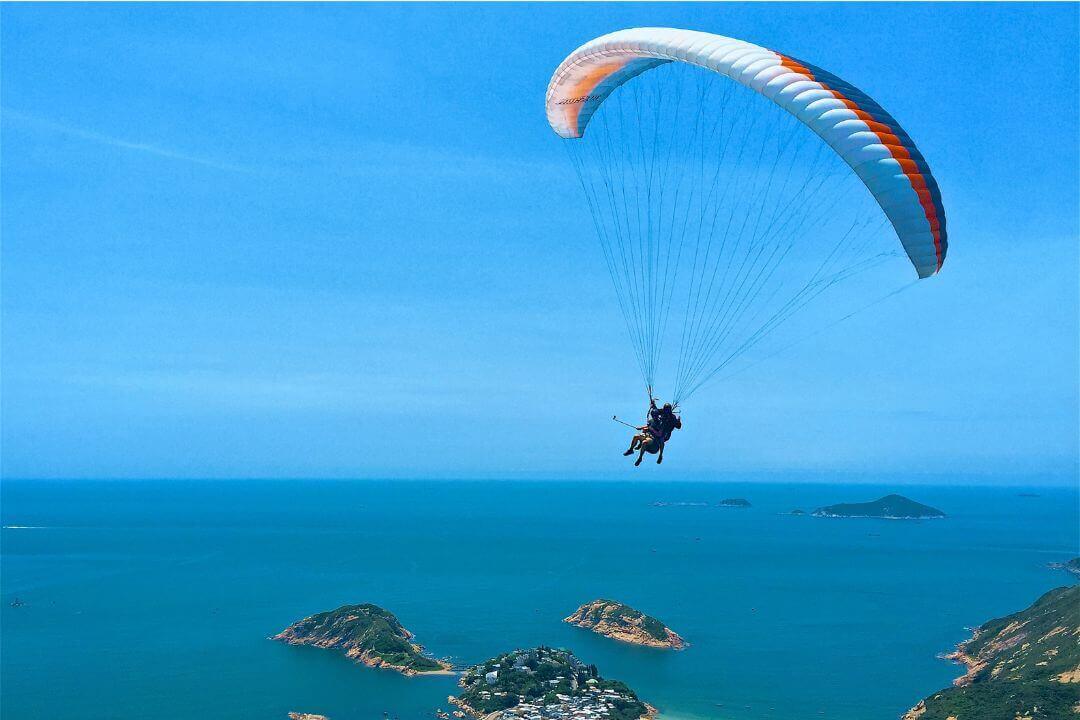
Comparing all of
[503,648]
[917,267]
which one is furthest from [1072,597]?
[917,267]

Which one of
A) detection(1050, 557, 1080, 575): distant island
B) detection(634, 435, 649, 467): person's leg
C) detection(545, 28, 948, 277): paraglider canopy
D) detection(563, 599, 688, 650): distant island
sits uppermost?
detection(545, 28, 948, 277): paraglider canopy

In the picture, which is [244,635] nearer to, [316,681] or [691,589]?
[316,681]

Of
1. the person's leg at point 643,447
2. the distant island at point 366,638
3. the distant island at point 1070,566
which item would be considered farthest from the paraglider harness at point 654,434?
the distant island at point 1070,566

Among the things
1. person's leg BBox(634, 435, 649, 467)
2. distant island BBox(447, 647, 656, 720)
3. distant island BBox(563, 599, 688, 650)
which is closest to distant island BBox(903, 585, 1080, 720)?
distant island BBox(447, 647, 656, 720)

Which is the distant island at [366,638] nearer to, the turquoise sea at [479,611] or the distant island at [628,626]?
the turquoise sea at [479,611]

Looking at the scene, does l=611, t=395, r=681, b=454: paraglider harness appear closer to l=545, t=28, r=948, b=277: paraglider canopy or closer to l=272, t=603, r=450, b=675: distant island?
l=545, t=28, r=948, b=277: paraglider canopy

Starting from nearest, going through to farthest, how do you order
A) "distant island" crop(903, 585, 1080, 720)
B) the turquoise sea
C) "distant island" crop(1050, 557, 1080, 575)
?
"distant island" crop(903, 585, 1080, 720), the turquoise sea, "distant island" crop(1050, 557, 1080, 575)
